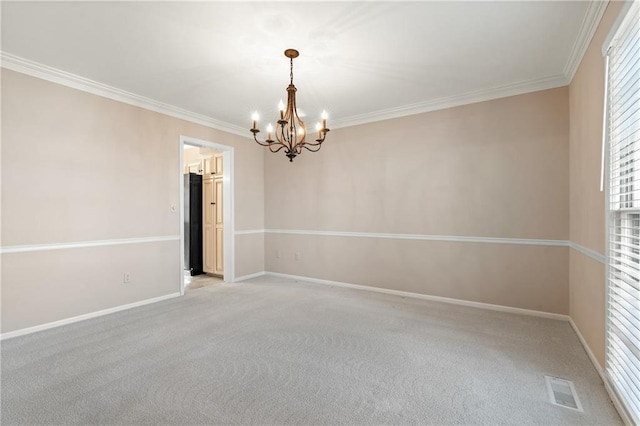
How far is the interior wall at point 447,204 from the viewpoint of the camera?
341 cm

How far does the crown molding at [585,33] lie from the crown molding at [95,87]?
4.45m

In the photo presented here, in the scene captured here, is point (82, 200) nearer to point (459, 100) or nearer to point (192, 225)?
point (192, 225)

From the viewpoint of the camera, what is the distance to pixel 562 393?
2.00 m

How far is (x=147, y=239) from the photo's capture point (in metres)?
4.04

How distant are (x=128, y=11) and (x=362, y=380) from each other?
125 inches

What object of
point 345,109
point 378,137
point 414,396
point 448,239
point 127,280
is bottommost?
point 414,396

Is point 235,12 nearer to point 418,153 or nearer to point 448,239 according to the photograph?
point 418,153

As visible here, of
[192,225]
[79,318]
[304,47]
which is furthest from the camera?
[192,225]

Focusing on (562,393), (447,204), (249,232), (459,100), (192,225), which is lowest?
(562,393)

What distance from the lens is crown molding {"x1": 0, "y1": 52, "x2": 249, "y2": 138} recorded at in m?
2.93

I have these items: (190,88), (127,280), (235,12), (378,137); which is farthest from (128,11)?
(378,137)

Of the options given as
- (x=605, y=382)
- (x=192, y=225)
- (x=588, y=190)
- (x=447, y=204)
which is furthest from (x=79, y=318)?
(x=588, y=190)

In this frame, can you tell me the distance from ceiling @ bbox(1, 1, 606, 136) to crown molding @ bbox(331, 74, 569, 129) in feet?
0.06

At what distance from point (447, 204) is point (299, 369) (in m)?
2.83
